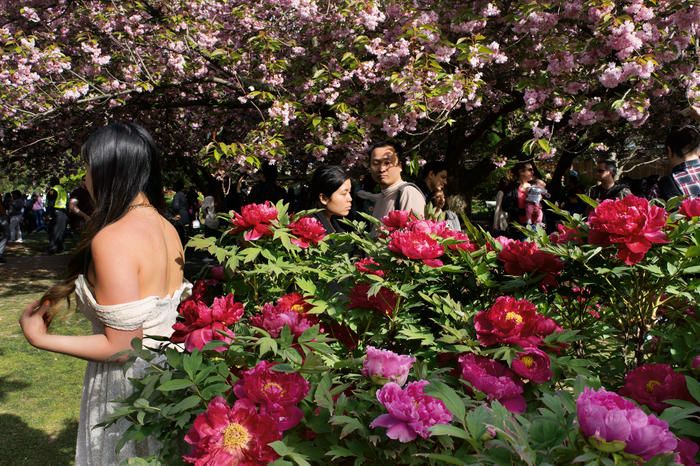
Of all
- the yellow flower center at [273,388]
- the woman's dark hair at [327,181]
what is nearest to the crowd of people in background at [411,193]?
the woman's dark hair at [327,181]

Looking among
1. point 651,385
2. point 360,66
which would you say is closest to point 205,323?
point 651,385

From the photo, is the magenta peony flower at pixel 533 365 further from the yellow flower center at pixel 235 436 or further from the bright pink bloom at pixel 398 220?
the bright pink bloom at pixel 398 220

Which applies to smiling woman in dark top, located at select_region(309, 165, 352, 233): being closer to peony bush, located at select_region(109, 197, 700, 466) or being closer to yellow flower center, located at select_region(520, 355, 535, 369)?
peony bush, located at select_region(109, 197, 700, 466)

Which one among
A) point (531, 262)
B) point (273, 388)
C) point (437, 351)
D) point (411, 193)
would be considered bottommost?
point (411, 193)

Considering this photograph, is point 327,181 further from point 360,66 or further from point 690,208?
point 360,66

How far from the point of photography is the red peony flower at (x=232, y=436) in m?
1.15

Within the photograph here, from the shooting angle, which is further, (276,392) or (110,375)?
(110,375)

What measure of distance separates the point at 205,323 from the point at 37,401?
13.2 ft

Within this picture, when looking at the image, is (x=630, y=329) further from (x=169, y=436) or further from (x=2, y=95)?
(x=2, y=95)

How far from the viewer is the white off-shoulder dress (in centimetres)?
197

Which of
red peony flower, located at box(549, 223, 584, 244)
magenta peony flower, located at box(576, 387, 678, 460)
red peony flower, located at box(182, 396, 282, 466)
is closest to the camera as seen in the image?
magenta peony flower, located at box(576, 387, 678, 460)

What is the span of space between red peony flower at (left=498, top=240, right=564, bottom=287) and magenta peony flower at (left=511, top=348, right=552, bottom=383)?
406 mm

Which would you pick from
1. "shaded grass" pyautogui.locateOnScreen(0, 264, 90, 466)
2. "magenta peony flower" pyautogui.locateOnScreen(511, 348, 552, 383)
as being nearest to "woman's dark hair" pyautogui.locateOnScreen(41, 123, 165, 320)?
"shaded grass" pyautogui.locateOnScreen(0, 264, 90, 466)

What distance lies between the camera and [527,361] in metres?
1.36
